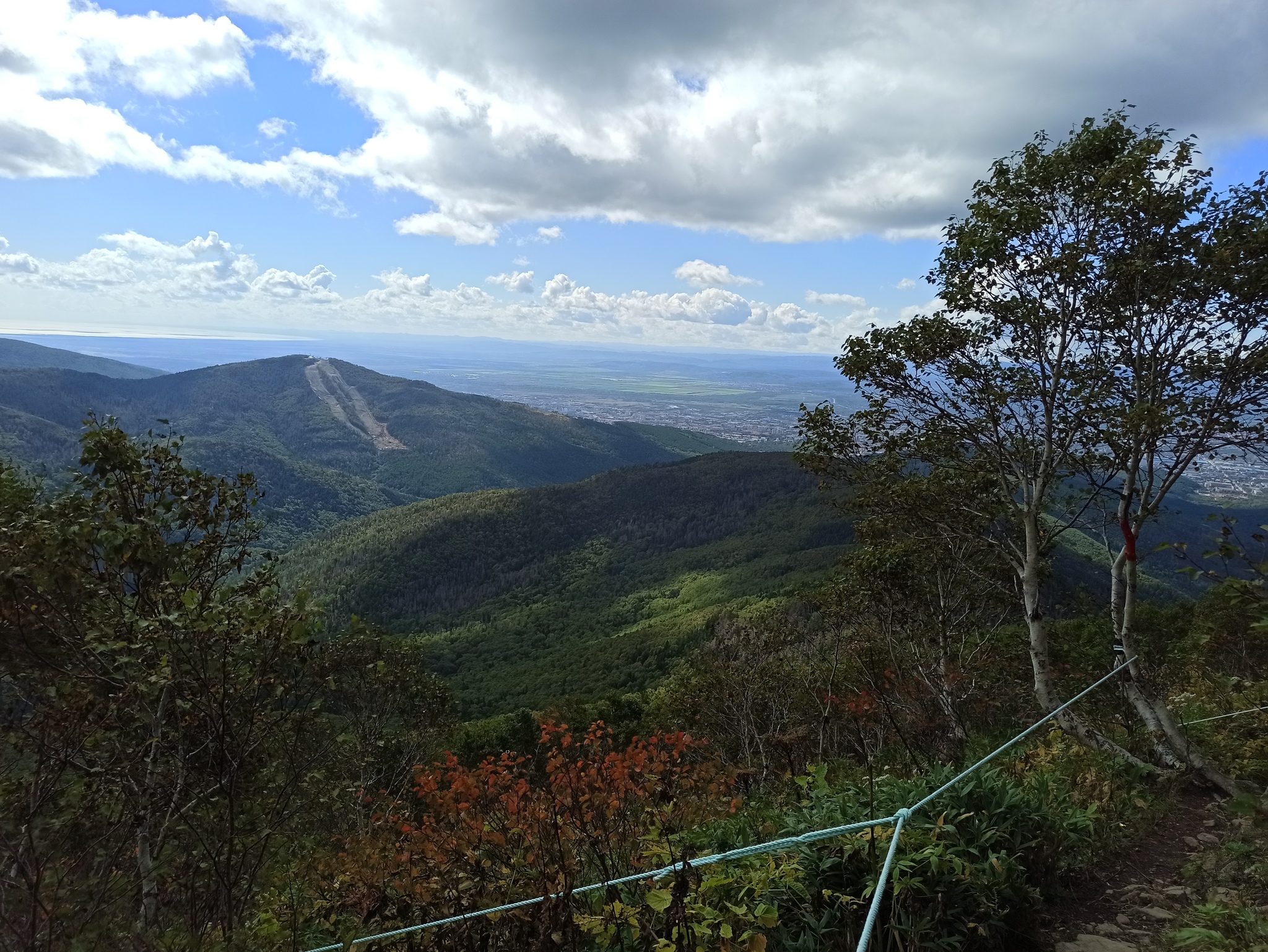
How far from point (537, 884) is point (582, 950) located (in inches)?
20.9

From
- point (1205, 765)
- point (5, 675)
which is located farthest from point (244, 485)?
point (1205, 765)

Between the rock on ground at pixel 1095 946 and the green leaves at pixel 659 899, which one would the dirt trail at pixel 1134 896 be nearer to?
the rock on ground at pixel 1095 946

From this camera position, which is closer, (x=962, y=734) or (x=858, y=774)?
(x=858, y=774)

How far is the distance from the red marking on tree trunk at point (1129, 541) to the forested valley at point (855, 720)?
0.21 ft

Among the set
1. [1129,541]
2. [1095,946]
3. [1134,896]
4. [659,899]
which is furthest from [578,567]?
[659,899]

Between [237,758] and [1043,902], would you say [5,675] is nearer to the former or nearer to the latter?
[237,758]

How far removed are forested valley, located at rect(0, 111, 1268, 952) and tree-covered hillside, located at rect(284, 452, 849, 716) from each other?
59990mm

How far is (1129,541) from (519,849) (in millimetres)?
7160

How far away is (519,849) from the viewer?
518 centimetres

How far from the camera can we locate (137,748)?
4957 mm

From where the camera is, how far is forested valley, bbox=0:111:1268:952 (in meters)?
3.99

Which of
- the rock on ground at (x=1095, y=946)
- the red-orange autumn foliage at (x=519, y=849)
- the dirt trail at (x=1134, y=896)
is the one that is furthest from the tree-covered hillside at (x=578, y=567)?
the rock on ground at (x=1095, y=946)

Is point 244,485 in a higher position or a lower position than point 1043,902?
higher

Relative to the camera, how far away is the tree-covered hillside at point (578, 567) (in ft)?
281
